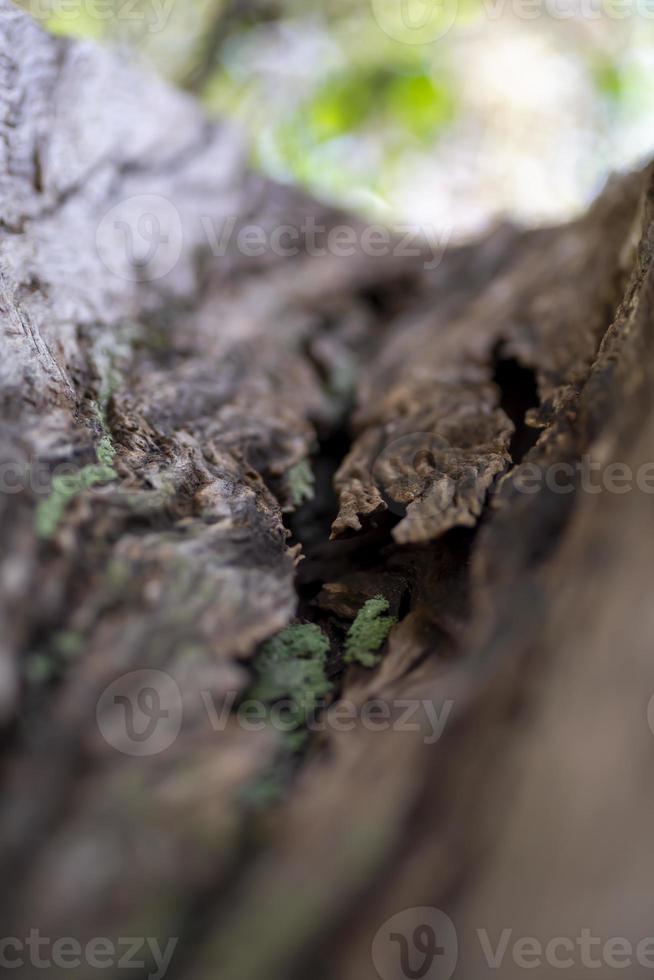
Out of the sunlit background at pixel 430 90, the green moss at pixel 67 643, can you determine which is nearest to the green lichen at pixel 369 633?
the green moss at pixel 67 643

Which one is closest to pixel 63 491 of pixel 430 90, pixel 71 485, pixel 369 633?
pixel 71 485

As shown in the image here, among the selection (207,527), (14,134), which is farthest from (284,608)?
(14,134)

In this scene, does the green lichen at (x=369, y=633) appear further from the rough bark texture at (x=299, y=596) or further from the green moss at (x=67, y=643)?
the green moss at (x=67, y=643)

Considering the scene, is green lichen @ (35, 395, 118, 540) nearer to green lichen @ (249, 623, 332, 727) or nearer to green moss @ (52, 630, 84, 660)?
green moss @ (52, 630, 84, 660)

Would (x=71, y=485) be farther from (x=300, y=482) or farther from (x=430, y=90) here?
(x=430, y=90)

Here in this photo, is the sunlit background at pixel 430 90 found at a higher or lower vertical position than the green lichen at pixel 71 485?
higher

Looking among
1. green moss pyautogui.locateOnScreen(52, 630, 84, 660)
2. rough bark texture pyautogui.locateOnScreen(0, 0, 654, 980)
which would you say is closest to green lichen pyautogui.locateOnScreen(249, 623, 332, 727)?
rough bark texture pyautogui.locateOnScreen(0, 0, 654, 980)
